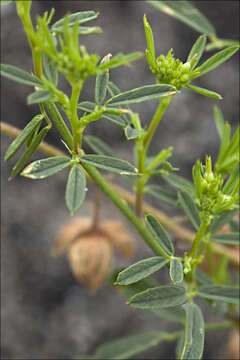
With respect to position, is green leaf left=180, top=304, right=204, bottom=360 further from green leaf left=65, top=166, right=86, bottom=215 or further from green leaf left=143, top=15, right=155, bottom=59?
green leaf left=143, top=15, right=155, bottom=59

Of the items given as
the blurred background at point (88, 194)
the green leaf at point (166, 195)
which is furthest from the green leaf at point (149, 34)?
the blurred background at point (88, 194)

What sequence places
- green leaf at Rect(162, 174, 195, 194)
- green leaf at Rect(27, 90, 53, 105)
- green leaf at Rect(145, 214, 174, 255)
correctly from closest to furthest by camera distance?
1. green leaf at Rect(27, 90, 53, 105)
2. green leaf at Rect(145, 214, 174, 255)
3. green leaf at Rect(162, 174, 195, 194)

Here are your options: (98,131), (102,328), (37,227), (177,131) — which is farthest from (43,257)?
(177,131)

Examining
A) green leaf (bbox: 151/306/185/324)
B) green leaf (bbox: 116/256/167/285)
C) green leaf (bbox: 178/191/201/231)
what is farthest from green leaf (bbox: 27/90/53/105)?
green leaf (bbox: 151/306/185/324)

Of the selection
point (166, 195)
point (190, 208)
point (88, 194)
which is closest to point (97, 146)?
point (166, 195)

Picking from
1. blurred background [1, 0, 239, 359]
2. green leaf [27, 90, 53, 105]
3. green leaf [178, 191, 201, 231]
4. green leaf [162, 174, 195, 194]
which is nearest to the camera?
green leaf [27, 90, 53, 105]

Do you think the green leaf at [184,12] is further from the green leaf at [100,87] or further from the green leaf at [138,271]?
the green leaf at [138,271]
